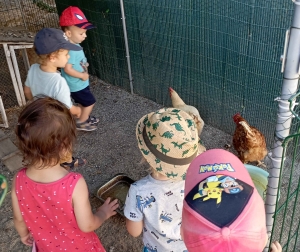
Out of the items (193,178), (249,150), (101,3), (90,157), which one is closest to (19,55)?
(101,3)

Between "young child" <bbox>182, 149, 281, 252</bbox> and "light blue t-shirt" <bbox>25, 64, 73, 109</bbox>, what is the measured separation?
7.52 feet

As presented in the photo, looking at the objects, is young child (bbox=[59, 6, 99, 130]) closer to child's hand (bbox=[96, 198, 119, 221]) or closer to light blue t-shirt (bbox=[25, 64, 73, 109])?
light blue t-shirt (bbox=[25, 64, 73, 109])

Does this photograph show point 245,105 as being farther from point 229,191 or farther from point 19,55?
point 19,55

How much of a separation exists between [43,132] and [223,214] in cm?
98

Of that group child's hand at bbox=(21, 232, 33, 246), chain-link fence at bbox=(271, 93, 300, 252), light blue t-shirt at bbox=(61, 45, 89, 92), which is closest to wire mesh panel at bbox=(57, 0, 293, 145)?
chain-link fence at bbox=(271, 93, 300, 252)

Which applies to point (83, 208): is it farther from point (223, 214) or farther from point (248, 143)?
point (248, 143)

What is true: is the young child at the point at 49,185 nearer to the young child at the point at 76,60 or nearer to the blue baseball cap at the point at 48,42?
the blue baseball cap at the point at 48,42

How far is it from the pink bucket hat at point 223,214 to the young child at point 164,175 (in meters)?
0.55

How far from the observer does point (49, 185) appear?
175 cm

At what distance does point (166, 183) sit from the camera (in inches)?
70.3

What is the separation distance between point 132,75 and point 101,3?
3.53ft

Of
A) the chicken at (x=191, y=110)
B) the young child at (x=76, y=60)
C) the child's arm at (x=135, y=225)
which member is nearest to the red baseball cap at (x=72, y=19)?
the young child at (x=76, y=60)

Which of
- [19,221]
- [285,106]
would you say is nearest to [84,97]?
[19,221]

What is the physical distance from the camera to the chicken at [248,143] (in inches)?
131
